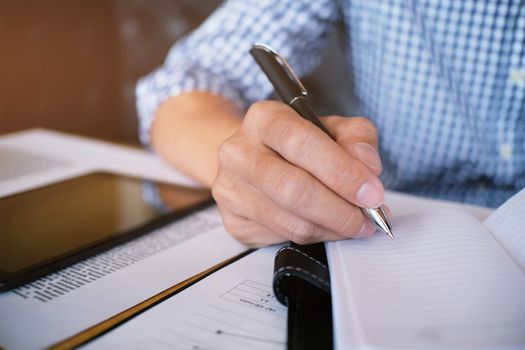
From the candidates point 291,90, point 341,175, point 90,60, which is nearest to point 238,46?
point 291,90

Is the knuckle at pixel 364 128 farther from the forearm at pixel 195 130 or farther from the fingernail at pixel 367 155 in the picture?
the forearm at pixel 195 130

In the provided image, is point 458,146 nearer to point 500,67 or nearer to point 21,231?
point 500,67

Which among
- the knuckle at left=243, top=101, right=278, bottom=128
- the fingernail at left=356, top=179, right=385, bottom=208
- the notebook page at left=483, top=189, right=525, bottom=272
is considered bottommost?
the notebook page at left=483, top=189, right=525, bottom=272

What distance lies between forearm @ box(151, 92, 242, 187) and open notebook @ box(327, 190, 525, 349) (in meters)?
0.22

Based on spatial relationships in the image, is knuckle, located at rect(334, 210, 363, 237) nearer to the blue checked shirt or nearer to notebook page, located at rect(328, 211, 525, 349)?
notebook page, located at rect(328, 211, 525, 349)

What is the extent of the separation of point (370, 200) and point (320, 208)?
0.03 m

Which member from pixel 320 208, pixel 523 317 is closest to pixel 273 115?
pixel 320 208

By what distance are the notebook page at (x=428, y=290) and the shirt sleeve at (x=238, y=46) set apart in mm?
373

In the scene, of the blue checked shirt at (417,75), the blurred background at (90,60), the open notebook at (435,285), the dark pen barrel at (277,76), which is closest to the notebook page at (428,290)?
the open notebook at (435,285)

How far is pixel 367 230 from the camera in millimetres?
313

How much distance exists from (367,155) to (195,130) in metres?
0.27

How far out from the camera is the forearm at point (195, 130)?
0.50 metres

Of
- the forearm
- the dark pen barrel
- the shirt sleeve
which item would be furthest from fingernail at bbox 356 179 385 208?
the shirt sleeve

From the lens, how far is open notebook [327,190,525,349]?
21cm
